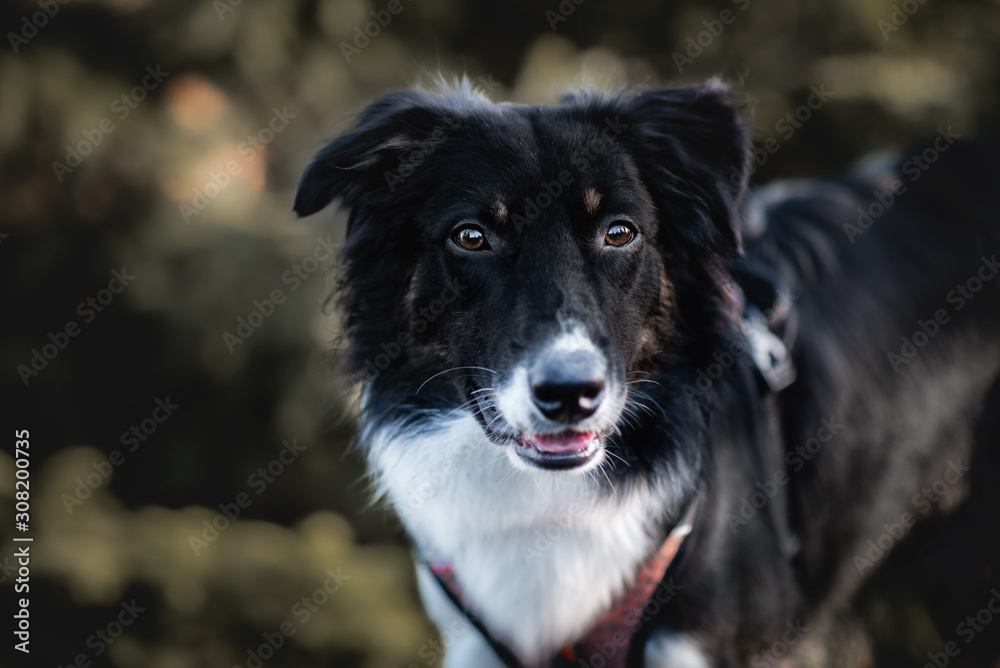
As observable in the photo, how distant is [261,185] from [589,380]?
3371 mm

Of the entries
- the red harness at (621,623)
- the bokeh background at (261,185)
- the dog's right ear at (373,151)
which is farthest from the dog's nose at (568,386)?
the bokeh background at (261,185)

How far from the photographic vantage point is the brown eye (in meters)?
2.28

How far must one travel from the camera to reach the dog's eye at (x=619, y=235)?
7.55ft

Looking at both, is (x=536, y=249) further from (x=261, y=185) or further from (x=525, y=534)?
(x=261, y=185)

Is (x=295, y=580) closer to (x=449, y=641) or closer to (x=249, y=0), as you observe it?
(x=449, y=641)

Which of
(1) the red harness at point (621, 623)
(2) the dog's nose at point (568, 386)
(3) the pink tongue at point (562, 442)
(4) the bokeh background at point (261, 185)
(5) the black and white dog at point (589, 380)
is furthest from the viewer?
(4) the bokeh background at point (261, 185)

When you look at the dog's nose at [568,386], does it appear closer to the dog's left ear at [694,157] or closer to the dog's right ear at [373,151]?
the dog's left ear at [694,157]

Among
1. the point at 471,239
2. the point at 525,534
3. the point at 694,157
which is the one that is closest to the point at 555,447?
the point at 525,534

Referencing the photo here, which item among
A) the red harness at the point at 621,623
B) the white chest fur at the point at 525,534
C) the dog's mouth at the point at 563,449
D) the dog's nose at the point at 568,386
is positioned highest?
the dog's nose at the point at 568,386

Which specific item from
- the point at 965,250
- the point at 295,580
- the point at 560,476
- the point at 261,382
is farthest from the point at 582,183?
the point at 261,382

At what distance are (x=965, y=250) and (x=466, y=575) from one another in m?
2.49

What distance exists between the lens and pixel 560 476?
2354 millimetres

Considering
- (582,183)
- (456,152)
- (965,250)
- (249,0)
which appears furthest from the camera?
(249,0)

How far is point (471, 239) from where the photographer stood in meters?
2.29
